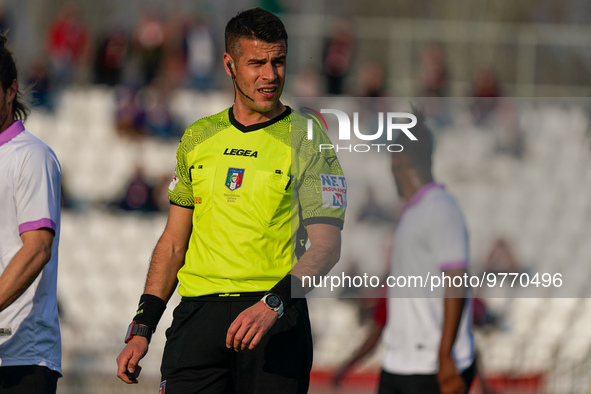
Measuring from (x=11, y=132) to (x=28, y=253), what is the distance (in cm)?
65

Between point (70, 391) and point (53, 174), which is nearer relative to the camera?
point (53, 174)

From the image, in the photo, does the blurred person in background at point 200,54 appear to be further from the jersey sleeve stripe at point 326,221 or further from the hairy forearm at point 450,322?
the jersey sleeve stripe at point 326,221

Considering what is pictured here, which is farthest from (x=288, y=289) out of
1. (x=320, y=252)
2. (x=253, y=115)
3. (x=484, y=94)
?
(x=484, y=94)

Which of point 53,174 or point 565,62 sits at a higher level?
point 53,174

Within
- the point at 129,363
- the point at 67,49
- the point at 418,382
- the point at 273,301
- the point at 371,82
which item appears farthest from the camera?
the point at 67,49

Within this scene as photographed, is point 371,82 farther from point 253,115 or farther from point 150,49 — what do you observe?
point 253,115

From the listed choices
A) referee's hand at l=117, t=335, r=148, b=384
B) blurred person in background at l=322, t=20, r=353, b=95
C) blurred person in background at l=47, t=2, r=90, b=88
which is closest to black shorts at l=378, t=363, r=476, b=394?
referee's hand at l=117, t=335, r=148, b=384

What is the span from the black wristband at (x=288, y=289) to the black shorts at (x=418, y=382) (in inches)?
85.6

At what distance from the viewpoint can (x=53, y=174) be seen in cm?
396

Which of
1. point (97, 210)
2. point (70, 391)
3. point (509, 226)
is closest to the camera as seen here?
point (509, 226)

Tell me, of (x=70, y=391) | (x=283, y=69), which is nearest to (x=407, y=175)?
(x=283, y=69)

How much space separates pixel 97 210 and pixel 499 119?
5822 millimetres

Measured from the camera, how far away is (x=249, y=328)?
321 centimetres

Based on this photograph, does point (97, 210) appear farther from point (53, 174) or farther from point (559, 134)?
point (53, 174)
